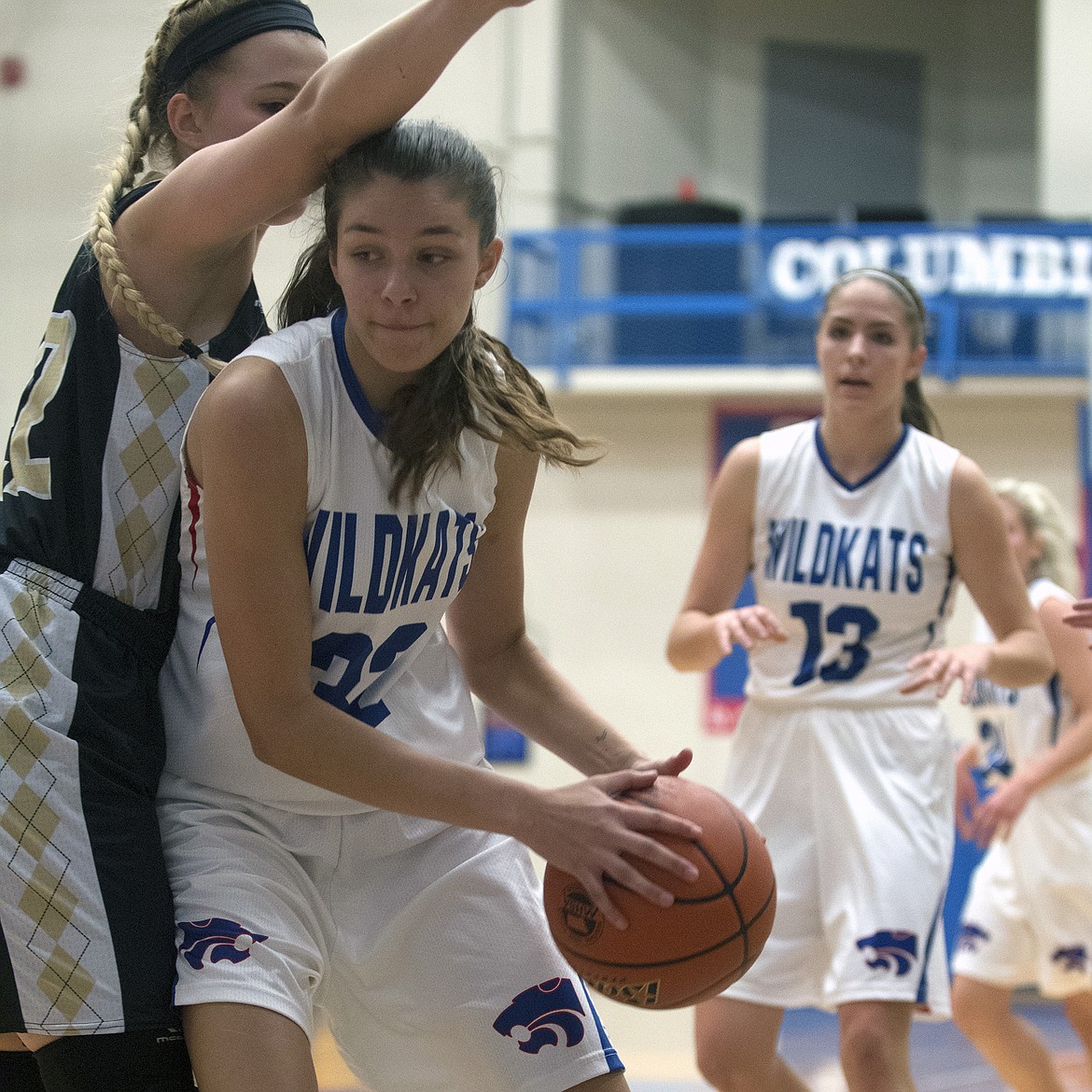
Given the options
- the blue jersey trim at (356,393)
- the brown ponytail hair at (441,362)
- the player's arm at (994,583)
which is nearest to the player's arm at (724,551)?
the player's arm at (994,583)

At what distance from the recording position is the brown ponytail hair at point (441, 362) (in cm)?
215

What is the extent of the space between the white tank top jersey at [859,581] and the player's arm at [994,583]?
0.04 meters

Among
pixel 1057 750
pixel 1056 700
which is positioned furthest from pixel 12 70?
pixel 1057 750

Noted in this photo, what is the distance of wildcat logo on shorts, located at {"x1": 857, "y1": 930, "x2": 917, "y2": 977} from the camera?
11.3ft

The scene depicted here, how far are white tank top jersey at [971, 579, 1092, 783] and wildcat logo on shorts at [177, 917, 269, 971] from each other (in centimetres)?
337

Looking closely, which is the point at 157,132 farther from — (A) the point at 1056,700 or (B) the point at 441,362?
(A) the point at 1056,700

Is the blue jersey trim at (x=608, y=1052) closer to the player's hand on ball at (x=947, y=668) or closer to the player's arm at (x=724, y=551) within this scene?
the player's hand on ball at (x=947, y=668)

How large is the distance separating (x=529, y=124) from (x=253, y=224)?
9.35 meters

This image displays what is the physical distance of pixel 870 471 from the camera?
12.8ft

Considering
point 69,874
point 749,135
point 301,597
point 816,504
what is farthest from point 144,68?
point 749,135

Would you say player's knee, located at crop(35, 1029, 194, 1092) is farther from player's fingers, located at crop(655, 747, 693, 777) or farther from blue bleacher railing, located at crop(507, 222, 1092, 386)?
blue bleacher railing, located at crop(507, 222, 1092, 386)

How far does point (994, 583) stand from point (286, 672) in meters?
2.17

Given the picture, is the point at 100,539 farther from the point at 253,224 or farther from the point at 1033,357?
the point at 1033,357

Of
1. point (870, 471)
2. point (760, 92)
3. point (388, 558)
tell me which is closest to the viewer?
point (388, 558)
